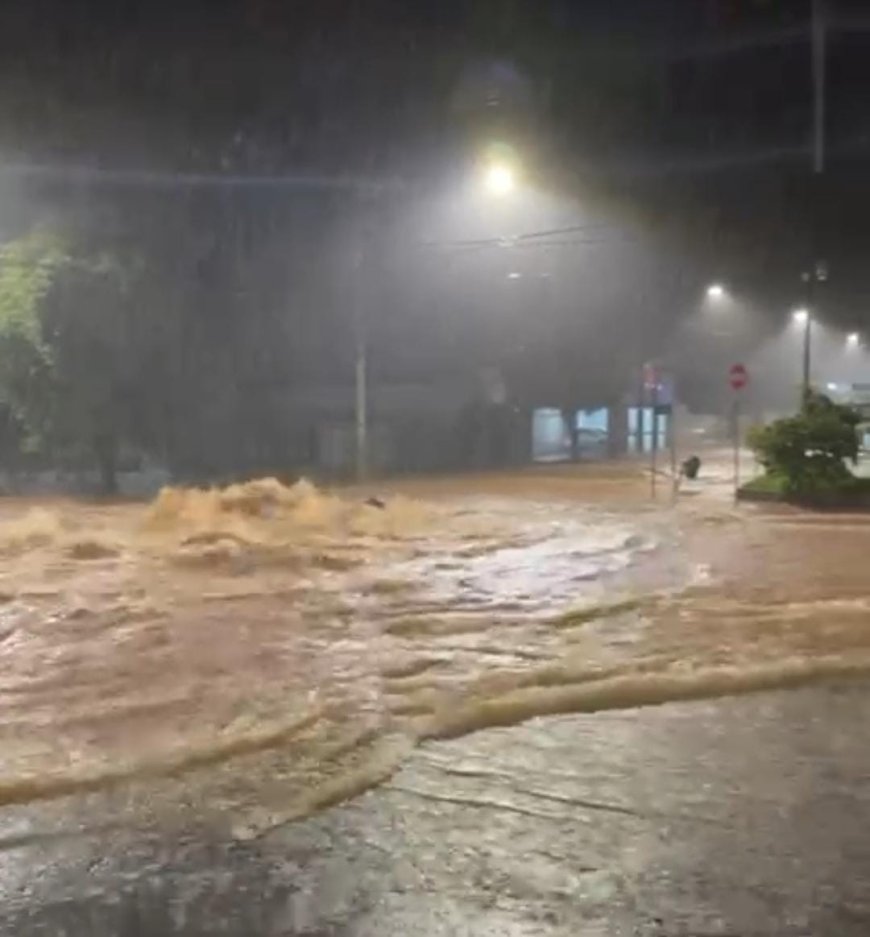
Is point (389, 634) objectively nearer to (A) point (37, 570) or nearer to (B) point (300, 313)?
(A) point (37, 570)

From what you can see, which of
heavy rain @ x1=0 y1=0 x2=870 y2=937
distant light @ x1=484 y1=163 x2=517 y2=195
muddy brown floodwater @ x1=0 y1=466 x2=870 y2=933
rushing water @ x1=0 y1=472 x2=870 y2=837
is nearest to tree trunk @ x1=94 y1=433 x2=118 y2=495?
heavy rain @ x1=0 y1=0 x2=870 y2=937

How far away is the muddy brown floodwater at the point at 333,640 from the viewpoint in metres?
7.23

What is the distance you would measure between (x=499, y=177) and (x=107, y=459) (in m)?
12.4

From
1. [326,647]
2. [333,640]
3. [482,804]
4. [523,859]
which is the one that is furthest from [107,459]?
[523,859]

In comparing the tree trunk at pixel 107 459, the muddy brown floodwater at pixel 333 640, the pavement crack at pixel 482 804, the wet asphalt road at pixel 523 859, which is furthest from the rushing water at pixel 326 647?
the tree trunk at pixel 107 459

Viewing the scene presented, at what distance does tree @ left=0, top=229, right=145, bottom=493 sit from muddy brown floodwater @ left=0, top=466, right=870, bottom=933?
8093 mm

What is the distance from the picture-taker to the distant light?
23.4m

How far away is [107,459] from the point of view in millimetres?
30344

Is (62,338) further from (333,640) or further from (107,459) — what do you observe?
(333,640)

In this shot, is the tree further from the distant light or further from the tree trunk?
the distant light

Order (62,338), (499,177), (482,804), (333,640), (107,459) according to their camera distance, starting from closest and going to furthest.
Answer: (482,804) < (333,640) < (499,177) < (62,338) < (107,459)

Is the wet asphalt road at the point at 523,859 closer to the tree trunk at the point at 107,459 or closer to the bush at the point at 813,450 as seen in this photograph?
the bush at the point at 813,450

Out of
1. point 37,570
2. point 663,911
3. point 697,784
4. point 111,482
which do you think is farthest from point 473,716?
point 111,482

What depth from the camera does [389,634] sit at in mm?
11328
